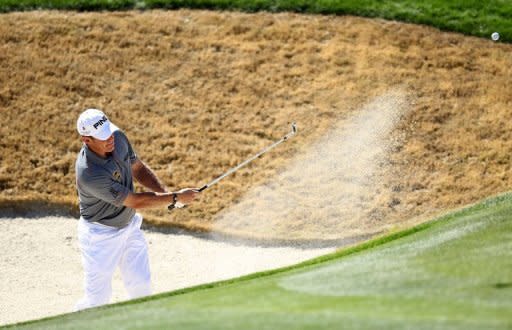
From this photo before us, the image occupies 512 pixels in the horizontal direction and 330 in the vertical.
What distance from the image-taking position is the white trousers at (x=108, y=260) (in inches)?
421

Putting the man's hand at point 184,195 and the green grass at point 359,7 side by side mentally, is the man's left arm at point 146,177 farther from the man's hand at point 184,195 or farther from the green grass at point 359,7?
the green grass at point 359,7

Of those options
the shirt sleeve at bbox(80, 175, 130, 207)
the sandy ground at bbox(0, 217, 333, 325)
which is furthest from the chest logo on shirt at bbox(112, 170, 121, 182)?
the sandy ground at bbox(0, 217, 333, 325)

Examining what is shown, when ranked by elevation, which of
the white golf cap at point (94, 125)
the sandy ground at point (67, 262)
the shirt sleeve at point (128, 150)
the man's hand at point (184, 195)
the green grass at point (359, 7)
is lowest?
the sandy ground at point (67, 262)

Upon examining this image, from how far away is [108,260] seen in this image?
35.1ft

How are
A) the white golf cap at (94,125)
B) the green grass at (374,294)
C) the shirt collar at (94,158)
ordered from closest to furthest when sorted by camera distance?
1. the green grass at (374,294)
2. the white golf cap at (94,125)
3. the shirt collar at (94,158)

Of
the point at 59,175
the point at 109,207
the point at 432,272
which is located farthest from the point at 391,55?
the point at 432,272

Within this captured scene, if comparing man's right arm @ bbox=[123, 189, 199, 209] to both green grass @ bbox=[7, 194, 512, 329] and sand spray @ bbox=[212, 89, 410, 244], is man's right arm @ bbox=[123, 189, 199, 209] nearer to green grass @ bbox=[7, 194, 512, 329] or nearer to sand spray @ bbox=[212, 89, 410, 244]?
green grass @ bbox=[7, 194, 512, 329]

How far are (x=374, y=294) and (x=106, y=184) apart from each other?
124 inches

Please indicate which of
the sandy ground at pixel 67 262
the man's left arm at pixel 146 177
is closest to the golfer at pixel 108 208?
the man's left arm at pixel 146 177

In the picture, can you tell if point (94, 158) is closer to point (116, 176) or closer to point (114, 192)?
point (116, 176)

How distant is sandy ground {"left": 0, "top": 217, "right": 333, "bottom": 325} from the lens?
40.7 feet

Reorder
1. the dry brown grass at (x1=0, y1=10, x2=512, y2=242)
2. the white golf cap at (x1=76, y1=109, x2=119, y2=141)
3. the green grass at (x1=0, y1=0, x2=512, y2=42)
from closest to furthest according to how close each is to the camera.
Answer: the white golf cap at (x1=76, y1=109, x2=119, y2=141)
the dry brown grass at (x1=0, y1=10, x2=512, y2=242)
the green grass at (x1=0, y1=0, x2=512, y2=42)

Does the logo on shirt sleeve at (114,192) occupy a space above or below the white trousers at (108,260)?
above

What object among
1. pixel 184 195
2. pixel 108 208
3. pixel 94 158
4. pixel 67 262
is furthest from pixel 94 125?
pixel 67 262
